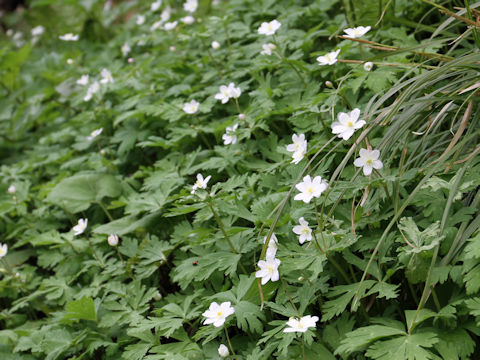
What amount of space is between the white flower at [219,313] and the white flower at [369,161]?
2.23 feet

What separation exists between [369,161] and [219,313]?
755 millimetres

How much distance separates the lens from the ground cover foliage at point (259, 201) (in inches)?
62.8

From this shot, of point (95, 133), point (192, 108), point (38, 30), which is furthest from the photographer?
point (38, 30)

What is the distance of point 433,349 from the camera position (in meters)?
1.45

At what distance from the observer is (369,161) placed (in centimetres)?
163

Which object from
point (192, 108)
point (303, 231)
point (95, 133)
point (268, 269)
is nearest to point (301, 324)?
point (268, 269)

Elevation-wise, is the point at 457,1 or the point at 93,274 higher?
the point at 457,1

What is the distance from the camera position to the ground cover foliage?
1.59m

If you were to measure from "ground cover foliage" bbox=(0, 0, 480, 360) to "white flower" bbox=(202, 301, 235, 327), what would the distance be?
0.05 meters

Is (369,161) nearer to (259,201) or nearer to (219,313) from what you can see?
(259,201)

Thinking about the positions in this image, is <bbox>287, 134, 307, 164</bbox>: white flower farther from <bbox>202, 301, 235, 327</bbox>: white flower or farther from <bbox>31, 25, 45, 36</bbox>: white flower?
<bbox>31, 25, 45, 36</bbox>: white flower

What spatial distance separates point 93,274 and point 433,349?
170 cm

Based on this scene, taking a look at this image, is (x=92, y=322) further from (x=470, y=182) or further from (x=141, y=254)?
(x=470, y=182)

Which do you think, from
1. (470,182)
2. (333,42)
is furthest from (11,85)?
(470,182)
